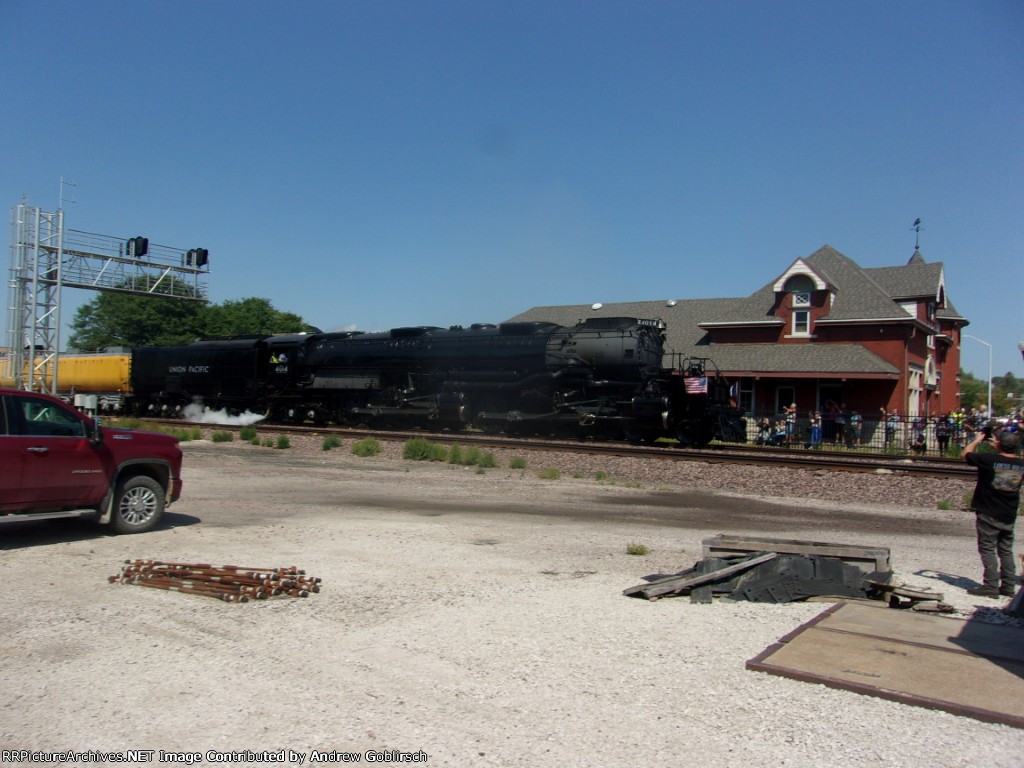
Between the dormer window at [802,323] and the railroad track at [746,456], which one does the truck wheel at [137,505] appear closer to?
the railroad track at [746,456]

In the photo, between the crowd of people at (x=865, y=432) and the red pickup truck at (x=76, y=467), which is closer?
the red pickup truck at (x=76, y=467)

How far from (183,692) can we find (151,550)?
4.50 meters

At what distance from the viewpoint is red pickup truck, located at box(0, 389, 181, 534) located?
337 inches

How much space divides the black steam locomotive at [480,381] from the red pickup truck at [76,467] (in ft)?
48.9

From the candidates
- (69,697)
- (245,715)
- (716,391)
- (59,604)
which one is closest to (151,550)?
(59,604)

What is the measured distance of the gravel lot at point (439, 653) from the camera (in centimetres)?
432

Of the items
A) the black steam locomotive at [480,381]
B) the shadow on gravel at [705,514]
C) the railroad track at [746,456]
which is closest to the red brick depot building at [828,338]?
the black steam locomotive at [480,381]

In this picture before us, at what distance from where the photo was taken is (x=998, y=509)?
8102 millimetres

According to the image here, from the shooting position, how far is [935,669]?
5.35m

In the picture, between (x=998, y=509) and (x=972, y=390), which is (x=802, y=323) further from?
(x=972, y=390)

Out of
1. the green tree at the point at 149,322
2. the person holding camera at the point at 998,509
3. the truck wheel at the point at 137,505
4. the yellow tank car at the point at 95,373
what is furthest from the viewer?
the green tree at the point at 149,322

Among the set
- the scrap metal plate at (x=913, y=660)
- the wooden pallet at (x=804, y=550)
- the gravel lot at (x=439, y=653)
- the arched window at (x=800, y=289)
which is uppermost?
the arched window at (x=800, y=289)

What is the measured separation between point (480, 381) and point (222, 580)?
737 inches

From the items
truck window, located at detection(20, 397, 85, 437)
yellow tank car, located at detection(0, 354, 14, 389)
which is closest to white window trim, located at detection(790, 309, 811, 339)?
truck window, located at detection(20, 397, 85, 437)
